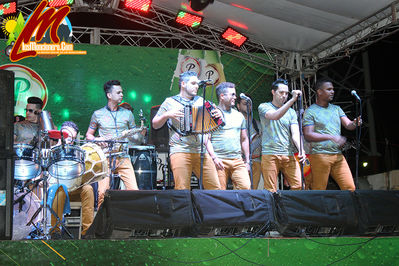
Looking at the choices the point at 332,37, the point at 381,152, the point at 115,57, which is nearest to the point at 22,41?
the point at 115,57

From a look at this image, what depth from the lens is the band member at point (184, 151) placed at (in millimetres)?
5219

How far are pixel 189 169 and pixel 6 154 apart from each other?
1.91m

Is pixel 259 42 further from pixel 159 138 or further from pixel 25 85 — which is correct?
pixel 25 85

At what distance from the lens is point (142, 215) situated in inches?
165

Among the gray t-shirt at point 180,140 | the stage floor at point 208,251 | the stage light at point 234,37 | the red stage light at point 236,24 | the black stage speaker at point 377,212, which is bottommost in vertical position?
the stage floor at point 208,251

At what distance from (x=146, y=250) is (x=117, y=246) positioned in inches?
9.2

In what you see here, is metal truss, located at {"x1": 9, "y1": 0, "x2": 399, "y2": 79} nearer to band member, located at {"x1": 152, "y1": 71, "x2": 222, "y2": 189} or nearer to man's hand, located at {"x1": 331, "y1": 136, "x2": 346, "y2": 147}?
man's hand, located at {"x1": 331, "y1": 136, "x2": 346, "y2": 147}

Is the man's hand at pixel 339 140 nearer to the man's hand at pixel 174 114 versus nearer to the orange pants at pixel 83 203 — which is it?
the man's hand at pixel 174 114

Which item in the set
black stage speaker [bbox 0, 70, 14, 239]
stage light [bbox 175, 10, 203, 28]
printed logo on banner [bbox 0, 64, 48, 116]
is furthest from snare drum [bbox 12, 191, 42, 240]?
stage light [bbox 175, 10, 203, 28]

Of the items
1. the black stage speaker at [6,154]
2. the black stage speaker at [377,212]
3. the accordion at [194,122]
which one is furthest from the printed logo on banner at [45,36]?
Result: the black stage speaker at [377,212]

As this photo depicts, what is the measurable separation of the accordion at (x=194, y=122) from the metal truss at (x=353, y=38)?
387 cm

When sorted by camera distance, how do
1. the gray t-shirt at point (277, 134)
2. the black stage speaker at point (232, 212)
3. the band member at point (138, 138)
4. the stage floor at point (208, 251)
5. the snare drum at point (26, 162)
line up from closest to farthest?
the stage floor at point (208, 251) → the black stage speaker at point (232, 212) → the snare drum at point (26, 162) → the gray t-shirt at point (277, 134) → the band member at point (138, 138)

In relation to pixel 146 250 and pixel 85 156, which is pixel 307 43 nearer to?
pixel 85 156

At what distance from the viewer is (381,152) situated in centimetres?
1028
